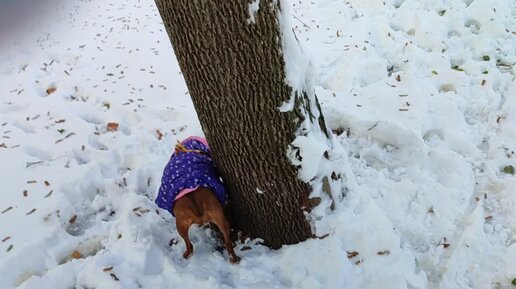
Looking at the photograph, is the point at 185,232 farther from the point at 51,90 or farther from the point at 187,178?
the point at 51,90

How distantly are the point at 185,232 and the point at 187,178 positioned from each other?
291 millimetres

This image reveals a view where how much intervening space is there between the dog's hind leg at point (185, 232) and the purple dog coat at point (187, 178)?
12 cm

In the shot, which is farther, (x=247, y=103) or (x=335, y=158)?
(x=335, y=158)

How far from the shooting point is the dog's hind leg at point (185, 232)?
248 cm

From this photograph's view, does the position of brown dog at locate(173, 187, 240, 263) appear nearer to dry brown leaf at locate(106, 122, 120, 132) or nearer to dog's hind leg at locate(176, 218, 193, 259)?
dog's hind leg at locate(176, 218, 193, 259)

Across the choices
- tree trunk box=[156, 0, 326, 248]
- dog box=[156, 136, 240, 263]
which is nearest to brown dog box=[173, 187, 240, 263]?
dog box=[156, 136, 240, 263]

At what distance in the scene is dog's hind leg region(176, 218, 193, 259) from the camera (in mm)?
2482

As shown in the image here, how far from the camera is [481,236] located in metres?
2.62

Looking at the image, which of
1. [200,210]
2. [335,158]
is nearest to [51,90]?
[200,210]

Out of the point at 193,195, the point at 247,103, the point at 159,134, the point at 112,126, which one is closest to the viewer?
the point at 247,103

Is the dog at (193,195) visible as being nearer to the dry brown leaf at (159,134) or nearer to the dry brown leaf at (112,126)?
the dry brown leaf at (159,134)

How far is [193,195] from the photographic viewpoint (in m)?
2.46

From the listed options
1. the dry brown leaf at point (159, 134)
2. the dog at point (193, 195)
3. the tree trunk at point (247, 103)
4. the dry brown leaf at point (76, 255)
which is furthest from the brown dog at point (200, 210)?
the dry brown leaf at point (159, 134)

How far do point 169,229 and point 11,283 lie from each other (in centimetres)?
85
